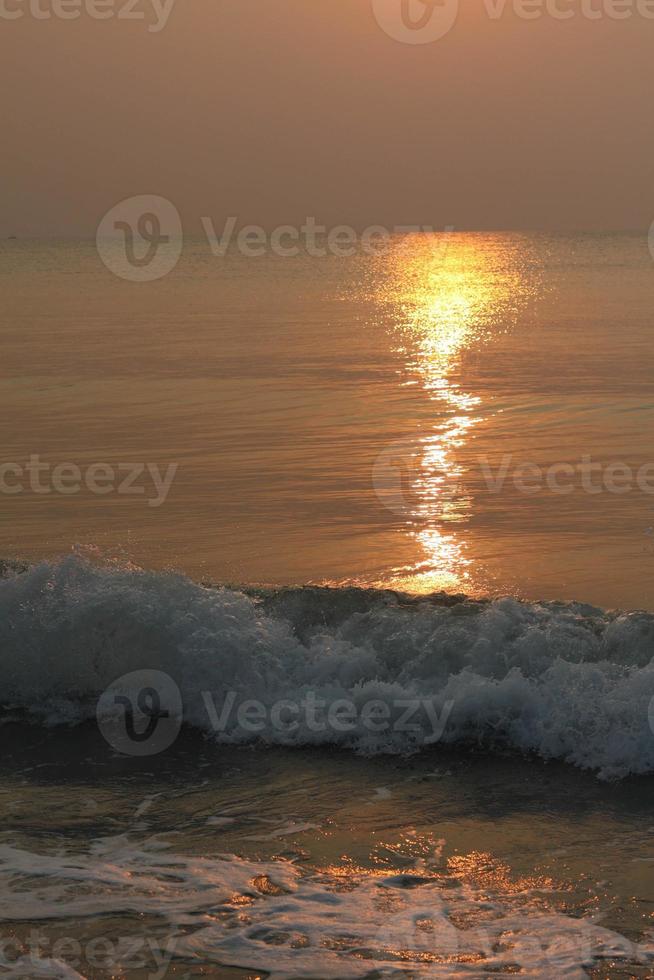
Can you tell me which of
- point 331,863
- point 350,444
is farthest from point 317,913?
point 350,444

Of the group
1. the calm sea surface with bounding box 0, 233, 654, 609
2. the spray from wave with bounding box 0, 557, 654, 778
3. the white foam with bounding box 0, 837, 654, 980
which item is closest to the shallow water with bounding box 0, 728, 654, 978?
the white foam with bounding box 0, 837, 654, 980

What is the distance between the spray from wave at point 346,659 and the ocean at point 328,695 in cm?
2

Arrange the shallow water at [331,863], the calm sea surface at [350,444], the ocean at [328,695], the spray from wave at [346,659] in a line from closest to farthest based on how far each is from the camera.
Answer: the shallow water at [331,863], the ocean at [328,695], the spray from wave at [346,659], the calm sea surface at [350,444]

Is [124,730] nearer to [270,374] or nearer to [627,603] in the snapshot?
[627,603]

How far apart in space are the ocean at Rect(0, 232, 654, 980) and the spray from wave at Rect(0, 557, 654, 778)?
0.02m

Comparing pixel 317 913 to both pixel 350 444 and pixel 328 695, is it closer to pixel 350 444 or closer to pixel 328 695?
pixel 328 695

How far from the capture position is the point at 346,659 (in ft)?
31.9

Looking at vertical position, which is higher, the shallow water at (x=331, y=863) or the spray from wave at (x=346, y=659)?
the spray from wave at (x=346, y=659)

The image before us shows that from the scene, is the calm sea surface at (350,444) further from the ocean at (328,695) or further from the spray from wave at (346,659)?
the spray from wave at (346,659)

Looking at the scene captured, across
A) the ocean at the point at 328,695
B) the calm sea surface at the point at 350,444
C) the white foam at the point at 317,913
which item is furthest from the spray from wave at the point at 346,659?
the white foam at the point at 317,913

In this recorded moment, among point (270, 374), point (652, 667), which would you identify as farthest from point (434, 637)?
point (270, 374)

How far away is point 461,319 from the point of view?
46281mm

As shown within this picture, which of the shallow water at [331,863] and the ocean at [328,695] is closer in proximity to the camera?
the shallow water at [331,863]

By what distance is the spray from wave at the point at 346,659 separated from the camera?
868 centimetres
